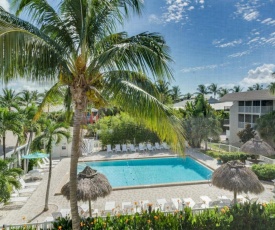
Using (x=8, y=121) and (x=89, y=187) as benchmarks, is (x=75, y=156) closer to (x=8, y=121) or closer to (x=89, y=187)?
(x=89, y=187)

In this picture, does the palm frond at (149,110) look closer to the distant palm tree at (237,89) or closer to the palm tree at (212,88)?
the distant palm tree at (237,89)

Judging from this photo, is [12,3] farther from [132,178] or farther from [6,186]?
[132,178]

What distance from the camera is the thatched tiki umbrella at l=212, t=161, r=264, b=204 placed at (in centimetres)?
922

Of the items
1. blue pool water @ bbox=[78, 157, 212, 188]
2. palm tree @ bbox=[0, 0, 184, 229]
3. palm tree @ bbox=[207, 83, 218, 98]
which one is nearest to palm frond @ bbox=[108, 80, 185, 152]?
palm tree @ bbox=[0, 0, 184, 229]

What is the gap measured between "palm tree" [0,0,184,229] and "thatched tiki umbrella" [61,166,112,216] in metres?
2.66

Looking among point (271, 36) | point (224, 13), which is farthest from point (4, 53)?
point (271, 36)

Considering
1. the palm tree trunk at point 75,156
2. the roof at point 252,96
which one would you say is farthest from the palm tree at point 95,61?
the roof at point 252,96

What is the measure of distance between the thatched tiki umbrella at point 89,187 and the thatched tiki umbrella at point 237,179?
4.93 metres

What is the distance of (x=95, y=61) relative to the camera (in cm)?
546

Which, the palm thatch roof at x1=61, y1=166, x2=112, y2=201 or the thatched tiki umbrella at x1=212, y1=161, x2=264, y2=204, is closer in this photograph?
the palm thatch roof at x1=61, y1=166, x2=112, y2=201

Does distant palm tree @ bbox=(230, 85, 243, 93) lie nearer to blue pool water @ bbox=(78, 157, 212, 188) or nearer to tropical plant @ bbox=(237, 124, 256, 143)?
tropical plant @ bbox=(237, 124, 256, 143)

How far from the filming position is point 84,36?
5.32 metres

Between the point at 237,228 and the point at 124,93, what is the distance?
559 cm

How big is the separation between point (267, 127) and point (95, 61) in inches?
768
